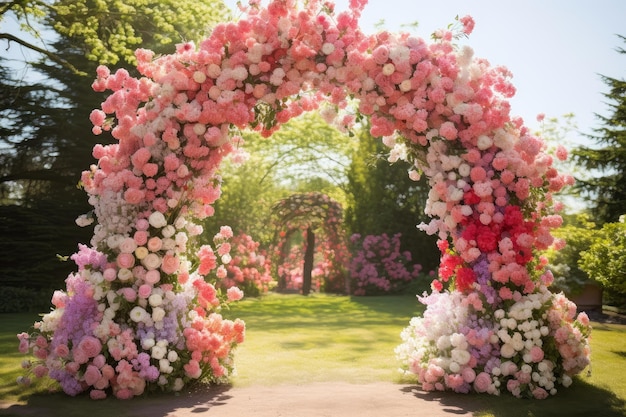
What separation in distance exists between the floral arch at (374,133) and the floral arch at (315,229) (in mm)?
13010

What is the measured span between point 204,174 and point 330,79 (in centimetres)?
153

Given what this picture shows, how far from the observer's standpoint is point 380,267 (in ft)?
56.9

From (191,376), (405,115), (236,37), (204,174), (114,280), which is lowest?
(191,376)

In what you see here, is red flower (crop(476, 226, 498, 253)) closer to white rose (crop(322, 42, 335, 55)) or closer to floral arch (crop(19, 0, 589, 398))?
floral arch (crop(19, 0, 589, 398))

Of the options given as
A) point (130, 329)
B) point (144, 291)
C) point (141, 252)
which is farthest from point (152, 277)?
point (130, 329)

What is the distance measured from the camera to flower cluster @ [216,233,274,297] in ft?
53.6

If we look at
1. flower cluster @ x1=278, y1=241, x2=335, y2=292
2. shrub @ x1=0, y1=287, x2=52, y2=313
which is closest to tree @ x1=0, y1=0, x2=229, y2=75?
shrub @ x1=0, y1=287, x2=52, y2=313

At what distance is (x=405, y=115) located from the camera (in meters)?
5.54

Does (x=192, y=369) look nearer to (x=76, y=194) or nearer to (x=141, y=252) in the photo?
(x=141, y=252)

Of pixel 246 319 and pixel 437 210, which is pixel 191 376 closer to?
pixel 437 210

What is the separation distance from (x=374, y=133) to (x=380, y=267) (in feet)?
38.8

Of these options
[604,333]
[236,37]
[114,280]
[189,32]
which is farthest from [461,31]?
[189,32]

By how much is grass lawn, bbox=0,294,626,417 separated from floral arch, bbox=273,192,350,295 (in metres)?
7.02

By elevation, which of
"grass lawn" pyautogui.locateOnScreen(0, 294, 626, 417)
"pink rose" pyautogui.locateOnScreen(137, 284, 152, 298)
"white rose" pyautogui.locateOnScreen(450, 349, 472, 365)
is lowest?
"grass lawn" pyautogui.locateOnScreen(0, 294, 626, 417)
